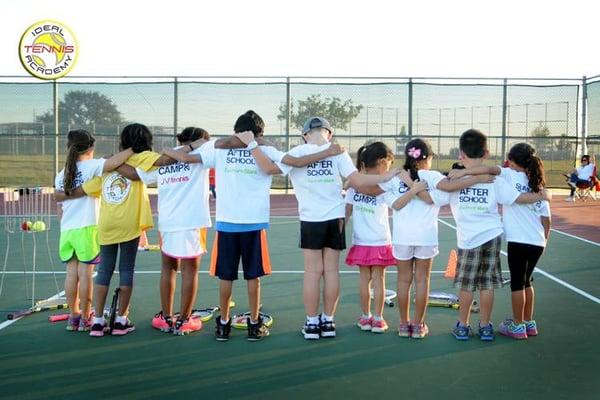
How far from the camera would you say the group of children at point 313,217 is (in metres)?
5.90

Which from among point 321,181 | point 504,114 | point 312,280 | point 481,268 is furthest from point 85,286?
point 504,114

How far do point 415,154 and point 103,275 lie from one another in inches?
114

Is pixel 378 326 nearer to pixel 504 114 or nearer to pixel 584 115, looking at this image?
pixel 504 114

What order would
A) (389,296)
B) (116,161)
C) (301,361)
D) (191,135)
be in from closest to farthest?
1. (301,361)
2. (116,161)
3. (191,135)
4. (389,296)

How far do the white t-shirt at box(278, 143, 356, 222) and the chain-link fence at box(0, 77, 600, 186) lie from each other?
16.1 meters

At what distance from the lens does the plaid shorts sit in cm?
589

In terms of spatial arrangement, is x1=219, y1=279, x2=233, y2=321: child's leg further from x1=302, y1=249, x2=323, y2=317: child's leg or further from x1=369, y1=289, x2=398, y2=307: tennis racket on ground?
x1=369, y1=289, x2=398, y2=307: tennis racket on ground

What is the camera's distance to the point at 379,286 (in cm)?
622

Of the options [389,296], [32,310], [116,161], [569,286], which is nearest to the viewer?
[116,161]

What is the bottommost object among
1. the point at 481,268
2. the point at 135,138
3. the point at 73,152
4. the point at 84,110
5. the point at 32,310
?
the point at 32,310

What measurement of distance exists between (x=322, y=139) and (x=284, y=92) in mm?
16961

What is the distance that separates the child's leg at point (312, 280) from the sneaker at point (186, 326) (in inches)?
40.0

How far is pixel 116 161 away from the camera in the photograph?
Result: 6020 mm

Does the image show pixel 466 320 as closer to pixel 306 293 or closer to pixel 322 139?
pixel 306 293
